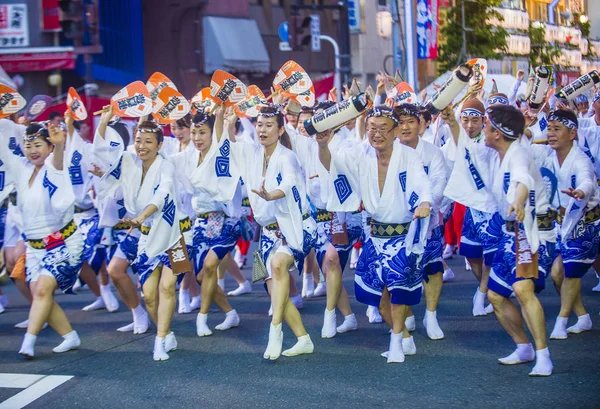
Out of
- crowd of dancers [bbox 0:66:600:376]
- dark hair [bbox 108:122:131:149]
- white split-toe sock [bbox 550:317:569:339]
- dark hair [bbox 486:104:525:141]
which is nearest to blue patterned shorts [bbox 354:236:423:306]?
crowd of dancers [bbox 0:66:600:376]

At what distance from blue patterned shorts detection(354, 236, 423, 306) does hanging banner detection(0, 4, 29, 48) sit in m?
12.3

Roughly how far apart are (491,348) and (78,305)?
4.73 m

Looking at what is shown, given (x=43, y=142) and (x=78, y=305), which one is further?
(x=78, y=305)

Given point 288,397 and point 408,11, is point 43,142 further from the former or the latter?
point 408,11

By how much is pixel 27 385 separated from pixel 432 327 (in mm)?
3061

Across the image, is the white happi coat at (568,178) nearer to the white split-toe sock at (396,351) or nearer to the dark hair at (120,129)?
the white split-toe sock at (396,351)

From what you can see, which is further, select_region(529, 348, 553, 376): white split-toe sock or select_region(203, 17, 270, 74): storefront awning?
select_region(203, 17, 270, 74): storefront awning

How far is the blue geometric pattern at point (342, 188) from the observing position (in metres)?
7.04

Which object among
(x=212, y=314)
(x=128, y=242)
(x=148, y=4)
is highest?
(x=148, y=4)

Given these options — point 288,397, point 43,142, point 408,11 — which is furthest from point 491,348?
point 408,11

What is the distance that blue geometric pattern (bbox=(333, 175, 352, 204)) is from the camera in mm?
7035

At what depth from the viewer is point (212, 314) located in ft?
29.6

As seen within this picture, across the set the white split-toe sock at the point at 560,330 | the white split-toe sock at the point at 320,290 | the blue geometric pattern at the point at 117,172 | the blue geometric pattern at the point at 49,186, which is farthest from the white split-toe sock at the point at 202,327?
the white split-toe sock at the point at 560,330

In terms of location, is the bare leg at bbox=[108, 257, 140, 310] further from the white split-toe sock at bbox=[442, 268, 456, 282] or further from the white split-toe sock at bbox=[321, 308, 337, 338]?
the white split-toe sock at bbox=[442, 268, 456, 282]
